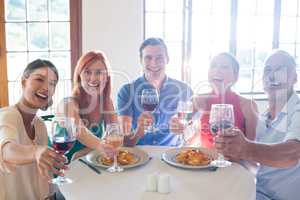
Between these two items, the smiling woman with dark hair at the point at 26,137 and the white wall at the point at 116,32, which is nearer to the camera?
the smiling woman with dark hair at the point at 26,137

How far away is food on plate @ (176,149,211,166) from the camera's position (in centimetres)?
157

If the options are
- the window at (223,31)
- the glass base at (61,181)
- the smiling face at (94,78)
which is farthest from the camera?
the window at (223,31)

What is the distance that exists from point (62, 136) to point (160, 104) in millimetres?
1257

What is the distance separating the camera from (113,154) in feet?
5.00

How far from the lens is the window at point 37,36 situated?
13.2 feet

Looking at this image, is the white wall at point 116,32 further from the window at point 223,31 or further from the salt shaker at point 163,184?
the salt shaker at point 163,184

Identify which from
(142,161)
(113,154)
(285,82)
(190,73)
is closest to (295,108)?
(285,82)

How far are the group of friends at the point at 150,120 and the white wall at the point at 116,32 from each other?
155 cm

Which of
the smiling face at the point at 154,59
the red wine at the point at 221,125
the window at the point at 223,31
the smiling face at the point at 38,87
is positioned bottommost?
the red wine at the point at 221,125

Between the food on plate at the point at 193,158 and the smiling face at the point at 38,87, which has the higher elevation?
the smiling face at the point at 38,87

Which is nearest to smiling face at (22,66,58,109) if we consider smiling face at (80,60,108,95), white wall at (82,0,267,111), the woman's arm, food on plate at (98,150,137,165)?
the woman's arm

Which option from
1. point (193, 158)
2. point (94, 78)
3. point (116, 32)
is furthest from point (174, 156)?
point (116, 32)

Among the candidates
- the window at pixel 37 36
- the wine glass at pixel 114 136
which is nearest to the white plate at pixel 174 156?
the wine glass at pixel 114 136

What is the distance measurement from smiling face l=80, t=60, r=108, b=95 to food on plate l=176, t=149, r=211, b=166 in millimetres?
780
